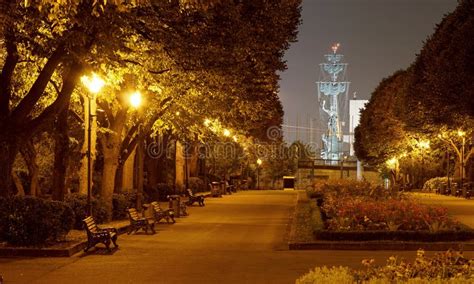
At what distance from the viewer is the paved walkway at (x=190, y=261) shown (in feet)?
49.2

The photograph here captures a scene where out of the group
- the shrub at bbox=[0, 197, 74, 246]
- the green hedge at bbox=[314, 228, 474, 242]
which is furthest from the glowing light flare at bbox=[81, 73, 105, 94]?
the green hedge at bbox=[314, 228, 474, 242]

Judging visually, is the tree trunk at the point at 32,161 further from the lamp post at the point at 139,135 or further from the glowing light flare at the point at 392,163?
the glowing light flare at the point at 392,163

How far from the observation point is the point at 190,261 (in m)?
17.7

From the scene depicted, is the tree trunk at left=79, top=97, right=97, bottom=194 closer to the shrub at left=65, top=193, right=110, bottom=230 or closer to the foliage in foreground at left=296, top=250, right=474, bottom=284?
the shrub at left=65, top=193, right=110, bottom=230

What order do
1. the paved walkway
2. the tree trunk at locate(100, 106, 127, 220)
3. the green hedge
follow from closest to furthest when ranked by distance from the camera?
the paved walkway → the green hedge → the tree trunk at locate(100, 106, 127, 220)

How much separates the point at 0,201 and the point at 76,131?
76.5 feet

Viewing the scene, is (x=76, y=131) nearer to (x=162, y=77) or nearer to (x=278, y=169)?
(x=162, y=77)

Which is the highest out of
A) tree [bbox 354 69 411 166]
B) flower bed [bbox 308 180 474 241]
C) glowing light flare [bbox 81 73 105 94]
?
tree [bbox 354 69 411 166]

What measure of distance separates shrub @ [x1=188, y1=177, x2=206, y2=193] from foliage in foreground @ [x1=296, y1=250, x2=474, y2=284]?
1811 inches

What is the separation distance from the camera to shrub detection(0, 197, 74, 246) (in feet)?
61.3

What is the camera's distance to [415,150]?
71812mm

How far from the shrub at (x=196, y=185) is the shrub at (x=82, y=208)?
94.1ft

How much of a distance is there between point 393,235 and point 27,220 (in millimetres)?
9735

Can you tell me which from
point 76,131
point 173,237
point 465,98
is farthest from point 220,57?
point 465,98
